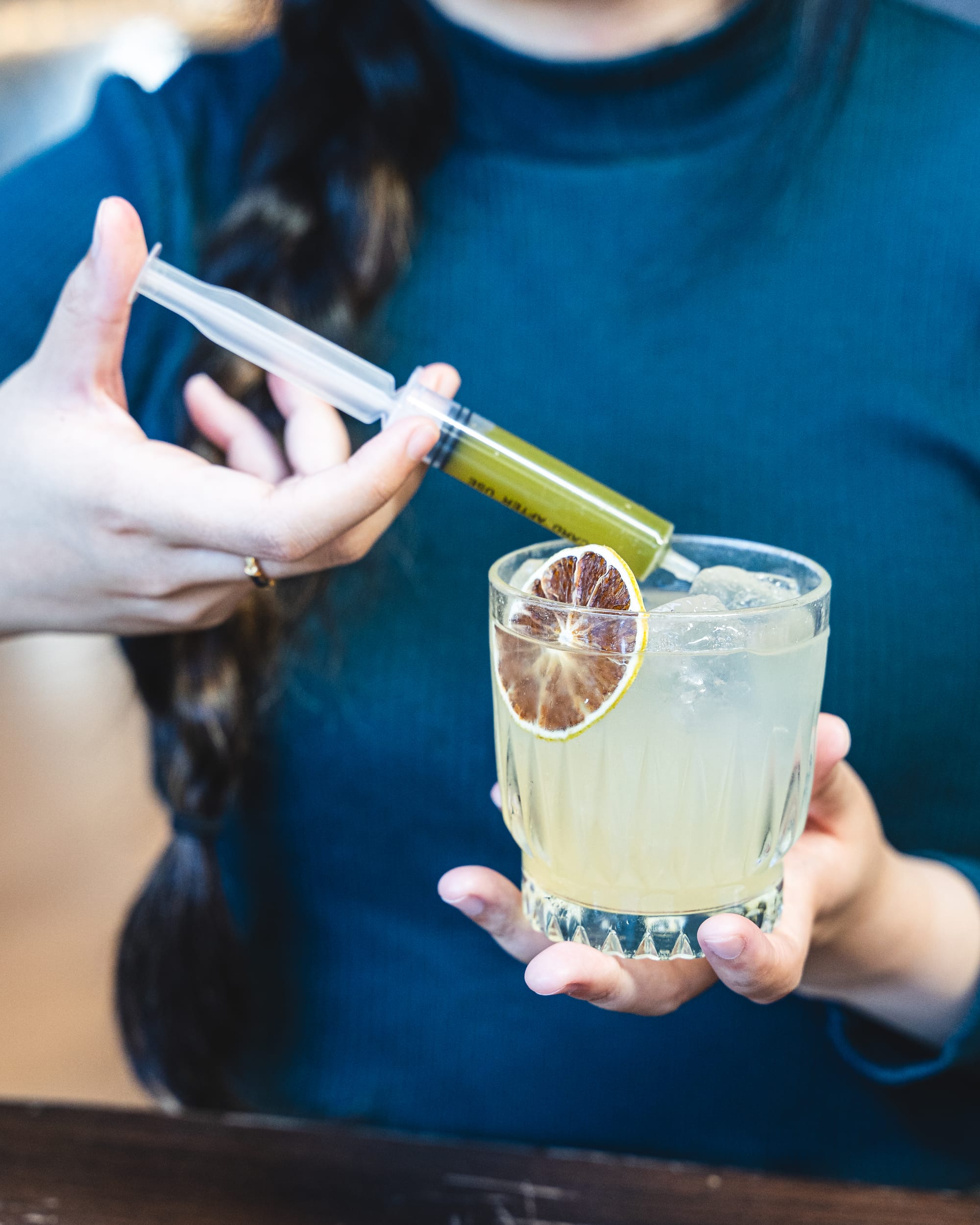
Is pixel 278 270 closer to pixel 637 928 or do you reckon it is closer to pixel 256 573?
pixel 256 573

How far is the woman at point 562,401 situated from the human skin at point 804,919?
1 cm

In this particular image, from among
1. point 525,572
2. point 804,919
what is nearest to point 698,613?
point 525,572

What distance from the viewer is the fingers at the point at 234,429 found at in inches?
36.3

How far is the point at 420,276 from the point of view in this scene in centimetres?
120

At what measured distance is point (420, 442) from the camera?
27.5 inches

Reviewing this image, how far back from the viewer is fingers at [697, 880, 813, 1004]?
0.63 meters

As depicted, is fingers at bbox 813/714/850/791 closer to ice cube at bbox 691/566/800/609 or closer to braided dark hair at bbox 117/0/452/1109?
ice cube at bbox 691/566/800/609

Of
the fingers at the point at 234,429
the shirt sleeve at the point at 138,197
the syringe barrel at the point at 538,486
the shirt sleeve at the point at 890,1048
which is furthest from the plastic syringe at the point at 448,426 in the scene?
the shirt sleeve at the point at 890,1048

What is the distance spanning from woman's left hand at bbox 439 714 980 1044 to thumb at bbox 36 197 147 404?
0.40 meters

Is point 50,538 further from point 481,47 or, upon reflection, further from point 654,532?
point 481,47

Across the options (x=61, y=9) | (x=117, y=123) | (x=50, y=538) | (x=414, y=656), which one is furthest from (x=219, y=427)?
(x=61, y=9)

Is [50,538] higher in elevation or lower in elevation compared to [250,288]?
lower

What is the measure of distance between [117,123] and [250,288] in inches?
8.5

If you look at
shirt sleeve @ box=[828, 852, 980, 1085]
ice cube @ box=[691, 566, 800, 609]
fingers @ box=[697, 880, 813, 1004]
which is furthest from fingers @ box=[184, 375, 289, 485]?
shirt sleeve @ box=[828, 852, 980, 1085]
